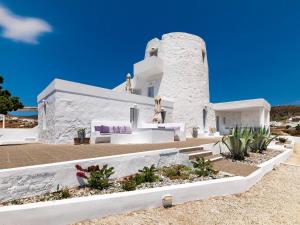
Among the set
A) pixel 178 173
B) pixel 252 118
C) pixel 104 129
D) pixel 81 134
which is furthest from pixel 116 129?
pixel 252 118

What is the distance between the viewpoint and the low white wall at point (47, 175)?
3.63 metres

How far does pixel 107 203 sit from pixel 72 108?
9.13 meters

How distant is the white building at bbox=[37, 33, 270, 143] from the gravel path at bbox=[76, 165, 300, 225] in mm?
8868

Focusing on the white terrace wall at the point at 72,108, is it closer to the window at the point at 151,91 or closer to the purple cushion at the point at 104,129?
the purple cushion at the point at 104,129

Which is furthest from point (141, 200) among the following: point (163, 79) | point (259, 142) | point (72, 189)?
point (163, 79)

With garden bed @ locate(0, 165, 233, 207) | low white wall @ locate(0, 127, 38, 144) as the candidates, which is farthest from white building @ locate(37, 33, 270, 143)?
garden bed @ locate(0, 165, 233, 207)

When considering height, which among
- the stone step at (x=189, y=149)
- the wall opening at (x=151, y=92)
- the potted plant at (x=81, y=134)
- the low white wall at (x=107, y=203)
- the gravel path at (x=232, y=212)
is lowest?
the gravel path at (x=232, y=212)

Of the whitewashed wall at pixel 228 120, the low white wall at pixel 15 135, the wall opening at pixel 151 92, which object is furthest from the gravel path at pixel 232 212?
the whitewashed wall at pixel 228 120

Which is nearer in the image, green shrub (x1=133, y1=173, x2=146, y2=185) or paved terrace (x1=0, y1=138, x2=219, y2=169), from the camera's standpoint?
green shrub (x1=133, y1=173, x2=146, y2=185)

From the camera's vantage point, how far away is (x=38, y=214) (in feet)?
9.90

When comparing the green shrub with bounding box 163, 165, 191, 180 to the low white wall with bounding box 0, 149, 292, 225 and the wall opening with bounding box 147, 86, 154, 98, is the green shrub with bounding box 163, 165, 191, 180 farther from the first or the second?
the wall opening with bounding box 147, 86, 154, 98

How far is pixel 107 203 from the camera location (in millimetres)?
3572

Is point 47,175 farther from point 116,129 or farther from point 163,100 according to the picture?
point 163,100

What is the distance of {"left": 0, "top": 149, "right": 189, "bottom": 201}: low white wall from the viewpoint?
3.63 meters
